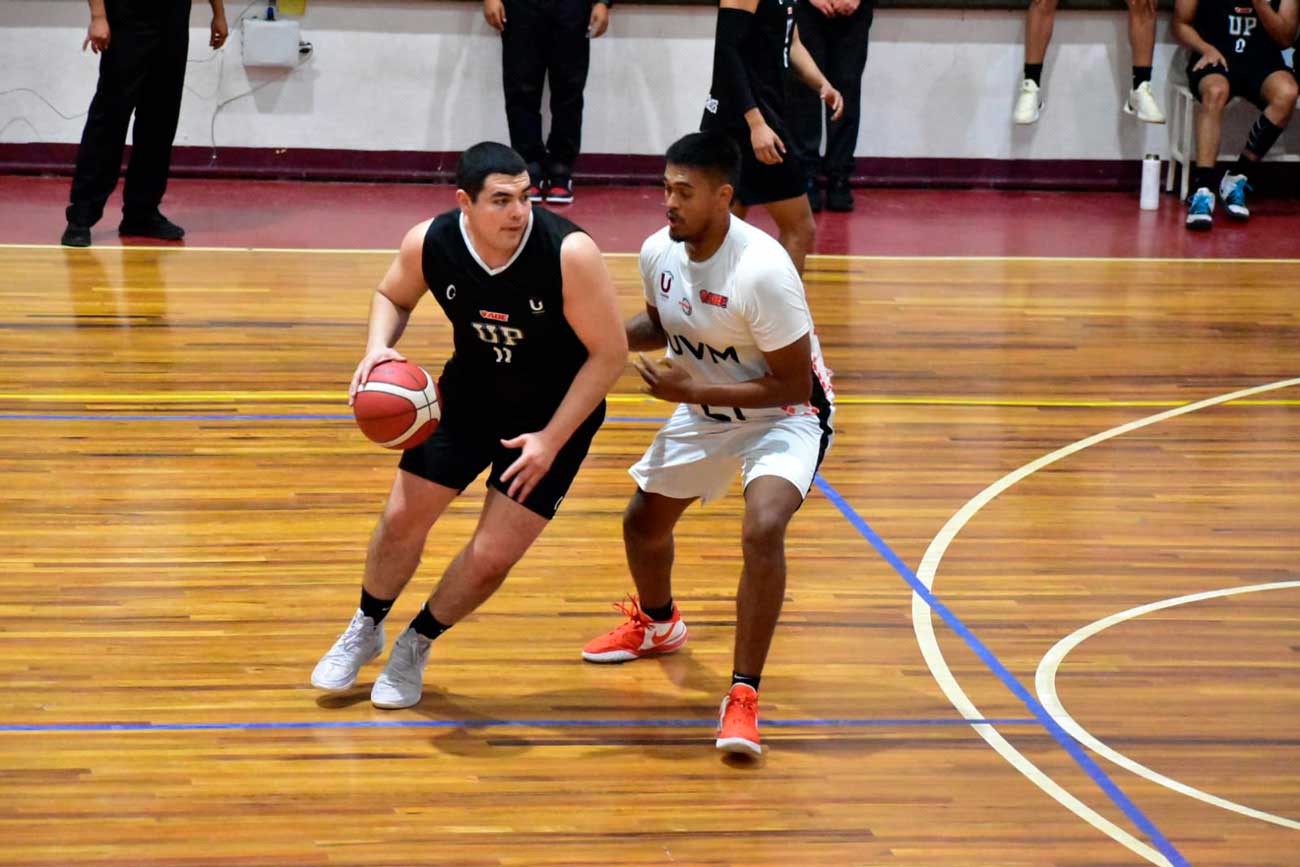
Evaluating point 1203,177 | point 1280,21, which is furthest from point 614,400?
point 1280,21

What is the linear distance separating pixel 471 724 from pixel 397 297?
109 cm

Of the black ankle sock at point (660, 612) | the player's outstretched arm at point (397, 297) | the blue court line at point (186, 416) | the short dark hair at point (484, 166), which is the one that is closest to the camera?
the short dark hair at point (484, 166)

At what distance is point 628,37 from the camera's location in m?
11.2

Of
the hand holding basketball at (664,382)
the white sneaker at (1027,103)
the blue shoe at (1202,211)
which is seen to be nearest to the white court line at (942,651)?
the hand holding basketball at (664,382)

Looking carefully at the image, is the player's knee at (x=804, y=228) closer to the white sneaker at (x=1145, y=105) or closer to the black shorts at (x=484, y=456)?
the black shorts at (x=484, y=456)

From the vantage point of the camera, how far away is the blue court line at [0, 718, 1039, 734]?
414cm

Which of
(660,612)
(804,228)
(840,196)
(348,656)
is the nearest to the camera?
(348,656)

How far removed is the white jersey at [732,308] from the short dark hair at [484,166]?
1.57 feet

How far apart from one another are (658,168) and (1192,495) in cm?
604

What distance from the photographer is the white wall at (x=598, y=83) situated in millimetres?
11039

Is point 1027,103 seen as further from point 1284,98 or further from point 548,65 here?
point 548,65

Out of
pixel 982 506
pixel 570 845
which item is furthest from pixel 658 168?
pixel 570 845

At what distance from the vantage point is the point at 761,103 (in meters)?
7.14

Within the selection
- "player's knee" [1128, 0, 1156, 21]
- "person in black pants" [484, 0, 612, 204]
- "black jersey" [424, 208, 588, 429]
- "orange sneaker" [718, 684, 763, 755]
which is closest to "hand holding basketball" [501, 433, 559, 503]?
"black jersey" [424, 208, 588, 429]
